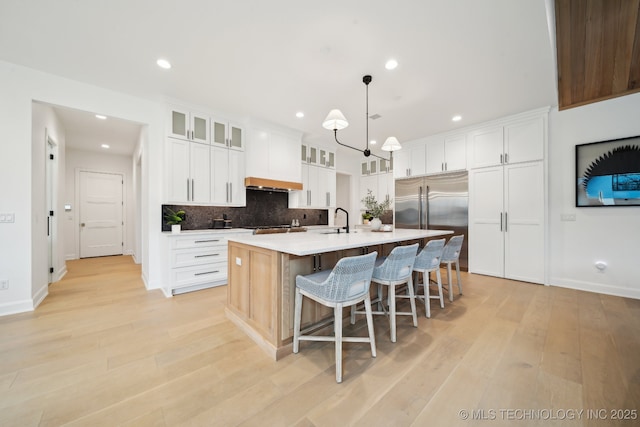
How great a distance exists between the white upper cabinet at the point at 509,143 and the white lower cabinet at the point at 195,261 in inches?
179

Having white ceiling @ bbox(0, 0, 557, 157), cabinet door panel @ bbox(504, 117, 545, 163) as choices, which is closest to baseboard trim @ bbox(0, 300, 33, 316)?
white ceiling @ bbox(0, 0, 557, 157)

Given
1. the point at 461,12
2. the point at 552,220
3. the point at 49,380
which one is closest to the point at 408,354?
the point at 49,380

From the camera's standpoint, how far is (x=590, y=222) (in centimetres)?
346

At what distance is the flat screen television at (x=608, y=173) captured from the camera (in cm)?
315

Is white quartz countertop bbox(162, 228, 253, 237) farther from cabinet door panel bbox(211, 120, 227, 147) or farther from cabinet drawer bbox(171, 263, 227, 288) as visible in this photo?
cabinet door panel bbox(211, 120, 227, 147)

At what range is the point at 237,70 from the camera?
2.78m

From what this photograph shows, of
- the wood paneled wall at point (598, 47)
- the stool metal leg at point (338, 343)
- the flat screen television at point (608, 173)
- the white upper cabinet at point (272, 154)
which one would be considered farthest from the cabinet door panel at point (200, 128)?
the flat screen television at point (608, 173)

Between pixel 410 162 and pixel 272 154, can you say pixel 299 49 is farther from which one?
pixel 410 162

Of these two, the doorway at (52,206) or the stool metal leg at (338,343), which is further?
the doorway at (52,206)

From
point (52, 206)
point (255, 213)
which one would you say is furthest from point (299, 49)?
point (52, 206)

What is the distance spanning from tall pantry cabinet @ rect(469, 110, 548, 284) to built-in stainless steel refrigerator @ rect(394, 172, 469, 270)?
136mm

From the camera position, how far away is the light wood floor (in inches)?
52.7

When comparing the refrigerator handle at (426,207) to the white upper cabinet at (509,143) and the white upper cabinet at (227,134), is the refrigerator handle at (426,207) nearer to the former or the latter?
the white upper cabinet at (509,143)

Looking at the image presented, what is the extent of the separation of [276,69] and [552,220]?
15.1 feet
